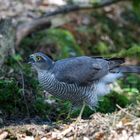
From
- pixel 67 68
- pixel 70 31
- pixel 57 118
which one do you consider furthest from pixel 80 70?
pixel 70 31

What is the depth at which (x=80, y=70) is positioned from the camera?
8.75 m

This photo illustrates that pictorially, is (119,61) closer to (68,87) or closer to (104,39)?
(68,87)

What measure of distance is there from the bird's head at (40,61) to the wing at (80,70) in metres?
0.11

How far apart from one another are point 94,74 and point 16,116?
1.47m

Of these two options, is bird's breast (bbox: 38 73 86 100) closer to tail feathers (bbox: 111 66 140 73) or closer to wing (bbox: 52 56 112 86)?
wing (bbox: 52 56 112 86)

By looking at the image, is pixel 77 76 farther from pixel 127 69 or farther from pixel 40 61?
pixel 127 69

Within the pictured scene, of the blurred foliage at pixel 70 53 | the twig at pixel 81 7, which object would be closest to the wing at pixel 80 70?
the blurred foliage at pixel 70 53

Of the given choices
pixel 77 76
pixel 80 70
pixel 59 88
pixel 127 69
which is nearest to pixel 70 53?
pixel 127 69

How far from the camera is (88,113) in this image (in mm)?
9641

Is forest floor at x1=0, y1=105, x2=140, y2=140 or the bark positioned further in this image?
the bark

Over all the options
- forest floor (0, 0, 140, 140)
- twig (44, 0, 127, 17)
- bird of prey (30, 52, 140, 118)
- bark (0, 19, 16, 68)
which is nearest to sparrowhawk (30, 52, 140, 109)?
bird of prey (30, 52, 140, 118)

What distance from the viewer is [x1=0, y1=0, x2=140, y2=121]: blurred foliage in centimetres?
944

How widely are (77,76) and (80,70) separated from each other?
163mm

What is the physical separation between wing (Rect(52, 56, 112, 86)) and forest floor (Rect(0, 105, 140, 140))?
3.15 ft
